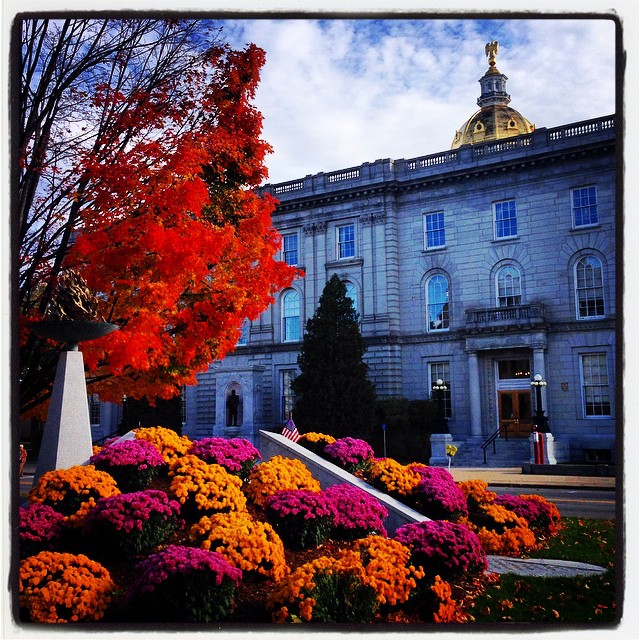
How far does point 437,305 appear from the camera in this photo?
30.1m

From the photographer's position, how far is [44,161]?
8430 mm

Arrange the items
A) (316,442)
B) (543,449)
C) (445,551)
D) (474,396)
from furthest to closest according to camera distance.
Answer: (474,396), (543,449), (316,442), (445,551)

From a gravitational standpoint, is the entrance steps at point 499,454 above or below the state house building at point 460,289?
below

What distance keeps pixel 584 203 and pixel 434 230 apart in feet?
23.8

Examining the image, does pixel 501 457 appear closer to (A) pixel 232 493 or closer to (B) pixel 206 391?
(B) pixel 206 391

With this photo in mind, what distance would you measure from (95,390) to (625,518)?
8322mm

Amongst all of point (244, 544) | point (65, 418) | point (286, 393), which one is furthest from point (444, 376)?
point (244, 544)

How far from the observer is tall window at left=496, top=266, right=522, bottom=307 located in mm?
29125

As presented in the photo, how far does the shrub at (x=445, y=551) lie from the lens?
7.25 m

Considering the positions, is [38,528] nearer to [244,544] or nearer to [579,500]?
[244,544]

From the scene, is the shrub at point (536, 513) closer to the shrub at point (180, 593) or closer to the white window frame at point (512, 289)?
the shrub at point (180, 593)

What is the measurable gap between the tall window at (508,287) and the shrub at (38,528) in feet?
81.7

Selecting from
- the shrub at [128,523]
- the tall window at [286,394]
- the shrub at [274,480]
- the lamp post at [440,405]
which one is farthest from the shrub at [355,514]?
the lamp post at [440,405]
